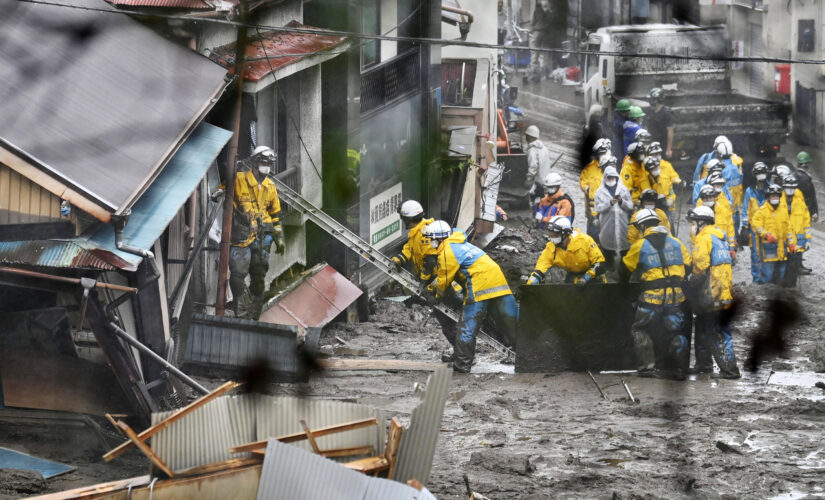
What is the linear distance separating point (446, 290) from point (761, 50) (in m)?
16.8

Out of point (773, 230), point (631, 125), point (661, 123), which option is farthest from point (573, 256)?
point (661, 123)

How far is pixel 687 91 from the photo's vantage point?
22469 millimetres

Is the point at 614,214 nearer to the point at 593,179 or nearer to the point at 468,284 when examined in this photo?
the point at 593,179

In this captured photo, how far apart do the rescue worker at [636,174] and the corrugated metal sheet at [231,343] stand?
6122 mm

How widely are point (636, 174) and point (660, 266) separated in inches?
159

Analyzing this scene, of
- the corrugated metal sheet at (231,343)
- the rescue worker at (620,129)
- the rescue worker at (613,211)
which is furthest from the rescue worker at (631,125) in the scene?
the corrugated metal sheet at (231,343)

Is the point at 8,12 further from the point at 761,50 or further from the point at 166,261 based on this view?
the point at 761,50

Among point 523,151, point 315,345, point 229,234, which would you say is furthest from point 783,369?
point 523,151

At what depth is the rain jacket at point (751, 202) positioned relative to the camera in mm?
15508

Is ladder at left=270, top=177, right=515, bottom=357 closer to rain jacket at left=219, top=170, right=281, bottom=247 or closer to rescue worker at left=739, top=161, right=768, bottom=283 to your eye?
rain jacket at left=219, top=170, right=281, bottom=247

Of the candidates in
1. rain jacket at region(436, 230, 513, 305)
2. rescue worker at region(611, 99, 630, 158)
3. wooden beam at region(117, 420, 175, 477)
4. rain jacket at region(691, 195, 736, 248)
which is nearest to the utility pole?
rain jacket at region(436, 230, 513, 305)

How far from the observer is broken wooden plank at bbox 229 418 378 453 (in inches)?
274

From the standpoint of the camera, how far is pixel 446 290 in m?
11.8

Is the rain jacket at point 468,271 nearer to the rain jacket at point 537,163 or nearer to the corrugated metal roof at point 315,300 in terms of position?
the corrugated metal roof at point 315,300
